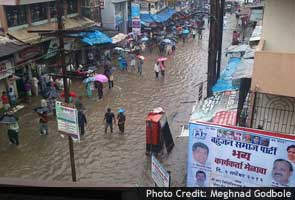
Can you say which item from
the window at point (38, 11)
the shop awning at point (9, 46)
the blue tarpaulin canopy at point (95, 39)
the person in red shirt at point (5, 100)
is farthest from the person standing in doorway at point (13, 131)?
the blue tarpaulin canopy at point (95, 39)

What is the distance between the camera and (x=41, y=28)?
23234 millimetres

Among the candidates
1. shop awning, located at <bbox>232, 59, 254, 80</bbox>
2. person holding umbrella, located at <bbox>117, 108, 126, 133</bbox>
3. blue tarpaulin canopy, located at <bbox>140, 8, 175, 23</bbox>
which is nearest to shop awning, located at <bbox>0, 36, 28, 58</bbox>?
person holding umbrella, located at <bbox>117, 108, 126, 133</bbox>

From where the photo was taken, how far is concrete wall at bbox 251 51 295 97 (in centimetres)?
877

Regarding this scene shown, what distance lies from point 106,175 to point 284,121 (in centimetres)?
640

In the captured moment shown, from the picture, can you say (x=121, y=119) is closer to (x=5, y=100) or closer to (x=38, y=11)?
(x=5, y=100)

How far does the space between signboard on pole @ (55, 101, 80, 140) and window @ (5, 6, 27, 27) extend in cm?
1265

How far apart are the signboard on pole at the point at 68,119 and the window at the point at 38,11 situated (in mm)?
14940

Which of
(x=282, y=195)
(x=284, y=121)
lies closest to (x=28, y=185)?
(x=282, y=195)

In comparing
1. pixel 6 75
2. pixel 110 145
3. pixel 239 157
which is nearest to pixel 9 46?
pixel 6 75

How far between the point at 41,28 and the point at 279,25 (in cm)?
1715

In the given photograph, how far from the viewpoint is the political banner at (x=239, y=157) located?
8281mm

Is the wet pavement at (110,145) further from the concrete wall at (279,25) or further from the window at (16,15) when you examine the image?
the concrete wall at (279,25)

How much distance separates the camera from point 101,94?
21344 millimetres

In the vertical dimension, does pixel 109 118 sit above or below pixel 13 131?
above
